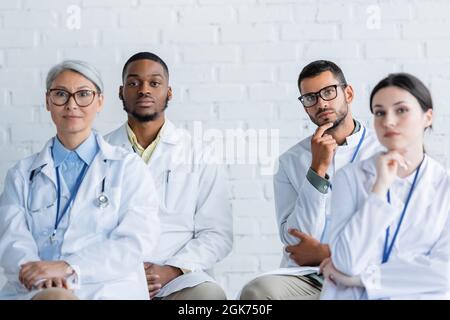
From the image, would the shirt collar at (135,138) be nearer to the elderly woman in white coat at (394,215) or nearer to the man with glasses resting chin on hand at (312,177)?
the man with glasses resting chin on hand at (312,177)

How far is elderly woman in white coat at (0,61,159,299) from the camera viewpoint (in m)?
2.62

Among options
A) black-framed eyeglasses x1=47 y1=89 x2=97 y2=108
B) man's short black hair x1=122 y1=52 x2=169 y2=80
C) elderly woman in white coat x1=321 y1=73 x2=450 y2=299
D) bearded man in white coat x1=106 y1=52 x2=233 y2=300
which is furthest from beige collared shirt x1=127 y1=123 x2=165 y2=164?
elderly woman in white coat x1=321 y1=73 x2=450 y2=299

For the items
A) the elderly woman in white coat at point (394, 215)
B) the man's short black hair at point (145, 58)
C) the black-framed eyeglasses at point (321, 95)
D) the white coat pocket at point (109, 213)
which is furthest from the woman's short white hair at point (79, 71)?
the elderly woman in white coat at point (394, 215)

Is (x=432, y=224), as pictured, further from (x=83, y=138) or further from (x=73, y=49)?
(x=73, y=49)

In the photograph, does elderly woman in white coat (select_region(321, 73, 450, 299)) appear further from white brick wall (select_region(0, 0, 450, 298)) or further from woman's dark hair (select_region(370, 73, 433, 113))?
white brick wall (select_region(0, 0, 450, 298))

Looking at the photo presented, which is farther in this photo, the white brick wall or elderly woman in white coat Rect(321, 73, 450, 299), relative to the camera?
the white brick wall

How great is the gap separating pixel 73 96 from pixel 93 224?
1.56 ft

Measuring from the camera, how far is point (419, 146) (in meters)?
2.56

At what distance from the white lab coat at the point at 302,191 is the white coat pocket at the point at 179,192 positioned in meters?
0.33

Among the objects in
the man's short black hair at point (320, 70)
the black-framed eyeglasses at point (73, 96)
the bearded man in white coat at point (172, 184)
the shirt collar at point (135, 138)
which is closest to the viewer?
the black-framed eyeglasses at point (73, 96)

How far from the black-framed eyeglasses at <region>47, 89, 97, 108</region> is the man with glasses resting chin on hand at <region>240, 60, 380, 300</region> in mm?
824

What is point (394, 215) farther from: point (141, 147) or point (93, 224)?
point (141, 147)

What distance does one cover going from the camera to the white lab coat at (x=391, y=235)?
2.39 m
